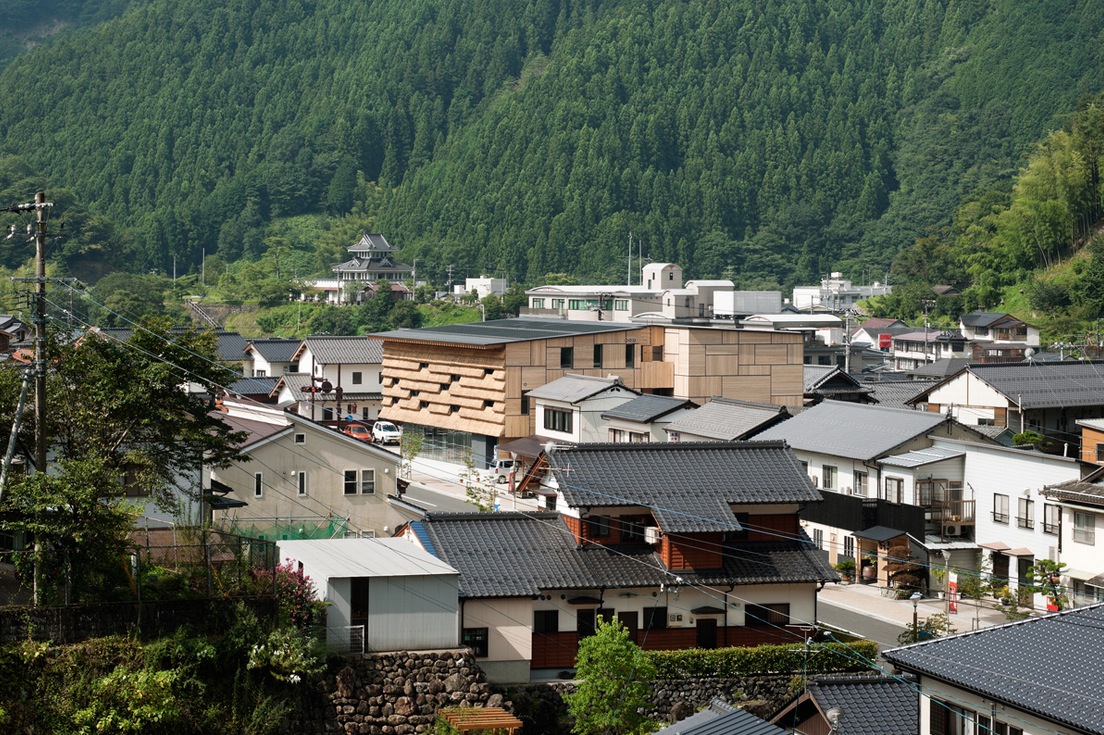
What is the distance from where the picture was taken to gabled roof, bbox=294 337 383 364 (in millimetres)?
45500

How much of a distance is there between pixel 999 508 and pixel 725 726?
13.4 m

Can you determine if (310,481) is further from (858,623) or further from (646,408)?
(646,408)

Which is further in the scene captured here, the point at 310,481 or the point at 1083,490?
the point at 310,481

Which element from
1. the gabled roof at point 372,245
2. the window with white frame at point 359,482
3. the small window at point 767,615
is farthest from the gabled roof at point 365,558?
the gabled roof at point 372,245

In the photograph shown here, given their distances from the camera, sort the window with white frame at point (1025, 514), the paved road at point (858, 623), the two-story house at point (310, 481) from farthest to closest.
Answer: the window with white frame at point (1025, 514) < the two-story house at point (310, 481) < the paved road at point (858, 623)

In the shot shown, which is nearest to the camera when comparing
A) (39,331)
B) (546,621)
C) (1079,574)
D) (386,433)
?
(39,331)

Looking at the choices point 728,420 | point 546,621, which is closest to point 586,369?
point 728,420

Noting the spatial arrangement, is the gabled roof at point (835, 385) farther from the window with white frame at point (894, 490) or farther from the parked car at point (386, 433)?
the window with white frame at point (894, 490)

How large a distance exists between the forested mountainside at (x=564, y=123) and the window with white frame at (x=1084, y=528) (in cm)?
7629

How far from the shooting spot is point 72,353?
61.9 feet

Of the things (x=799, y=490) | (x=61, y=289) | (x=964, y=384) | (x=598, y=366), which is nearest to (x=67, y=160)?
(x=61, y=289)

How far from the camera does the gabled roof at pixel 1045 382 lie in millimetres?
30906

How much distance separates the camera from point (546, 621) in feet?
57.5

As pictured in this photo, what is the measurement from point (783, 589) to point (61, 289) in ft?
179
